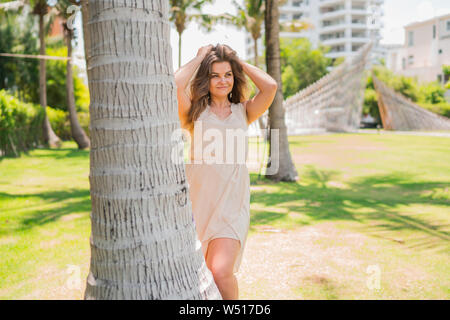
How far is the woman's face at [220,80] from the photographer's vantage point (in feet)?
8.63

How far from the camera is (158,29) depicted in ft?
5.36

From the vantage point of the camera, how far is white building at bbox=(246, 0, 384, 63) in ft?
190

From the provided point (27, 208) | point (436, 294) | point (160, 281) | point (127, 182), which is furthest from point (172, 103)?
point (27, 208)

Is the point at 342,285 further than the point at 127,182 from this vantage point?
Yes

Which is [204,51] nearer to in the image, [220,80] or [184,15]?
[220,80]

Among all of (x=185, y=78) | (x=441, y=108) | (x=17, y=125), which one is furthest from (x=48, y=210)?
(x=441, y=108)

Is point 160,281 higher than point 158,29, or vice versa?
point 158,29

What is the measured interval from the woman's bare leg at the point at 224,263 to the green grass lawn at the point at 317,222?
112cm

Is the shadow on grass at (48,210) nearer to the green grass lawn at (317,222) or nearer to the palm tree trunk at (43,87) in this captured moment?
the green grass lawn at (317,222)

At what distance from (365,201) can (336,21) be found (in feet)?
196

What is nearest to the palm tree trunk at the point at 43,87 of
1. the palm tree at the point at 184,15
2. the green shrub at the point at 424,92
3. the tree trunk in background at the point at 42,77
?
the tree trunk in background at the point at 42,77

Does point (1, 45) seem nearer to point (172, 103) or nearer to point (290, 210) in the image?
point (290, 210)

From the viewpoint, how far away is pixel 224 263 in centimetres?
221

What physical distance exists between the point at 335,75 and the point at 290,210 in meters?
17.4
